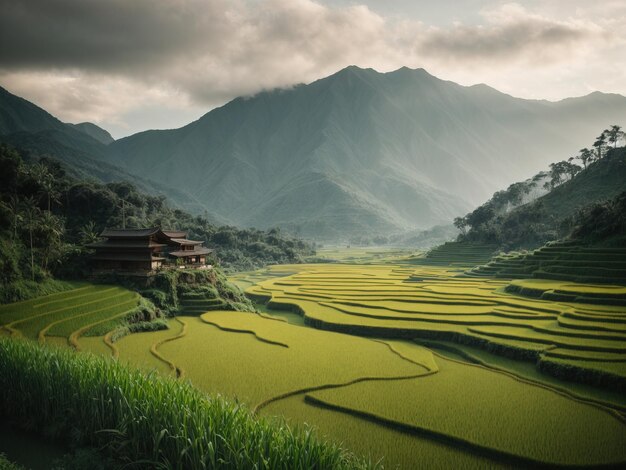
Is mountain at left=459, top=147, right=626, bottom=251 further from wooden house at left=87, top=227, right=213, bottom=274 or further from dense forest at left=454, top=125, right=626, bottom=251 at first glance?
wooden house at left=87, top=227, right=213, bottom=274

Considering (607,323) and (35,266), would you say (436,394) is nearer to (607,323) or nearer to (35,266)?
(607,323)

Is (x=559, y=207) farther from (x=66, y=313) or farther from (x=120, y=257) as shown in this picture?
(x=66, y=313)

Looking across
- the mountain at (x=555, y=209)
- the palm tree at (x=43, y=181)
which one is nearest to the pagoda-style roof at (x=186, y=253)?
the palm tree at (x=43, y=181)

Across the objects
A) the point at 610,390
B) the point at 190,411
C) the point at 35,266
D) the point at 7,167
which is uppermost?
the point at 7,167

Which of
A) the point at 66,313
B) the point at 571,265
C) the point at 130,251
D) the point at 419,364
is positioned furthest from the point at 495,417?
the point at 571,265

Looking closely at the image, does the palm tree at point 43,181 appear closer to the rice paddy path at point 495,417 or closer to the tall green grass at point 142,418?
the tall green grass at point 142,418

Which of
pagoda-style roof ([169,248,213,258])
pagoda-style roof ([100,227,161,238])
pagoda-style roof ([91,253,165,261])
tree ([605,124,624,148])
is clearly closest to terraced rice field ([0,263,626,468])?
pagoda-style roof ([91,253,165,261])

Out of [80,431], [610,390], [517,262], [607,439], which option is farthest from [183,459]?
[517,262]
